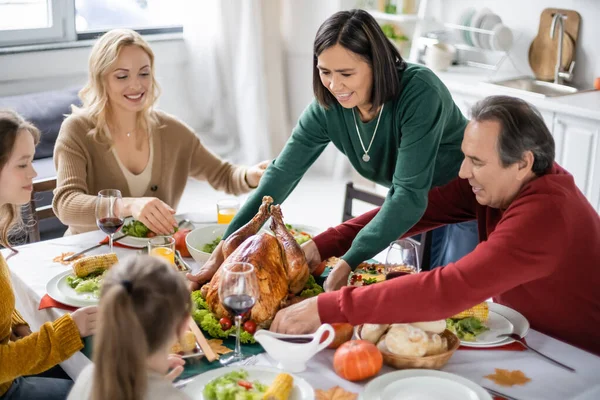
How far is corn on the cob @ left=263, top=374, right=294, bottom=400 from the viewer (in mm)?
1509

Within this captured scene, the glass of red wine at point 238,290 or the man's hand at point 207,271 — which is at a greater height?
the glass of red wine at point 238,290

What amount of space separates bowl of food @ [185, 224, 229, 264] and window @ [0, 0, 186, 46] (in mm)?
3053

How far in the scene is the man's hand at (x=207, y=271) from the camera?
6.70 ft

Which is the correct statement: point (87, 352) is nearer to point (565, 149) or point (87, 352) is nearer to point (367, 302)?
point (367, 302)

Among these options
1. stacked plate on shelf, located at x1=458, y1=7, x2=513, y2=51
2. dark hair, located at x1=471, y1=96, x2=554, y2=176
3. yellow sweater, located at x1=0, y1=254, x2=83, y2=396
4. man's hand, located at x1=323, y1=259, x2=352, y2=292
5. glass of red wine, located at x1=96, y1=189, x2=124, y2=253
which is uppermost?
stacked plate on shelf, located at x1=458, y1=7, x2=513, y2=51

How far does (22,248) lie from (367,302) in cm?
121

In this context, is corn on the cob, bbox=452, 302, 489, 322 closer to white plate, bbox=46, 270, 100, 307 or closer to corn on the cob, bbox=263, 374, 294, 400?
corn on the cob, bbox=263, 374, 294, 400

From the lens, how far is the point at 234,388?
153cm

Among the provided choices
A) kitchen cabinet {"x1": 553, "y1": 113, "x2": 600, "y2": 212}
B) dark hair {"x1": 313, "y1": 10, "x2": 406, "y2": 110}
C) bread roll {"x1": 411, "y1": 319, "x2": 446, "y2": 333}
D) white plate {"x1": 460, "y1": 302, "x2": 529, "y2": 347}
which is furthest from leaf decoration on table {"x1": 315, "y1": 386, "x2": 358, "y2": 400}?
kitchen cabinet {"x1": 553, "y1": 113, "x2": 600, "y2": 212}

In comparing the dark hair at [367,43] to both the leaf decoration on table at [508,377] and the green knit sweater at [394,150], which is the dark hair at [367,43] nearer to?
the green knit sweater at [394,150]

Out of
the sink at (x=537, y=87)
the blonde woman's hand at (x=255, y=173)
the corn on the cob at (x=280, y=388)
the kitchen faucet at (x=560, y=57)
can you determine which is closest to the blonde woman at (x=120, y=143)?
the blonde woman's hand at (x=255, y=173)

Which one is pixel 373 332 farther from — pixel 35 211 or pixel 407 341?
pixel 35 211

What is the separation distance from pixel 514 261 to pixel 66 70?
4003 mm

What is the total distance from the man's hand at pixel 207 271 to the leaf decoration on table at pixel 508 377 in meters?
0.78
